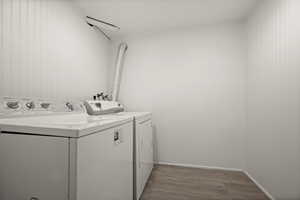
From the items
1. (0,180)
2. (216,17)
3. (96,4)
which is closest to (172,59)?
(216,17)

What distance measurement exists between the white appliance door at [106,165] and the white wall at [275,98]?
4.37 feet

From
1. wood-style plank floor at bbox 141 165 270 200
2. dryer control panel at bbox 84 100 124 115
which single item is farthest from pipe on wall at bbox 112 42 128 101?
wood-style plank floor at bbox 141 165 270 200

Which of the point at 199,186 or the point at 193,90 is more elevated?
the point at 193,90

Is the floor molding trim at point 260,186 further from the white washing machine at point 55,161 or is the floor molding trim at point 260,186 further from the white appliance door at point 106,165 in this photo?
the white washing machine at point 55,161

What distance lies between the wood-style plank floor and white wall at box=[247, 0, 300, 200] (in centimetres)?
19

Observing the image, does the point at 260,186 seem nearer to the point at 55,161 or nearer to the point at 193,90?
the point at 193,90

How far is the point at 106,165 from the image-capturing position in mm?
857

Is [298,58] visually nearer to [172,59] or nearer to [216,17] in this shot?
[216,17]

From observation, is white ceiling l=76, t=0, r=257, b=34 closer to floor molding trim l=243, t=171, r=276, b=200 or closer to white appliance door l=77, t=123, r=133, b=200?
white appliance door l=77, t=123, r=133, b=200

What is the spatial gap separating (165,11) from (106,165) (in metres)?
1.89

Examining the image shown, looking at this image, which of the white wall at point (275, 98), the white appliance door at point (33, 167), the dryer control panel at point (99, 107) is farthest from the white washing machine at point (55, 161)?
the white wall at point (275, 98)

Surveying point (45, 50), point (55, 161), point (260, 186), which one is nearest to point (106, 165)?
point (55, 161)

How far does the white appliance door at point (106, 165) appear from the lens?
2.19 ft

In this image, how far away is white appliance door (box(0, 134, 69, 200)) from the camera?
0.63 meters
